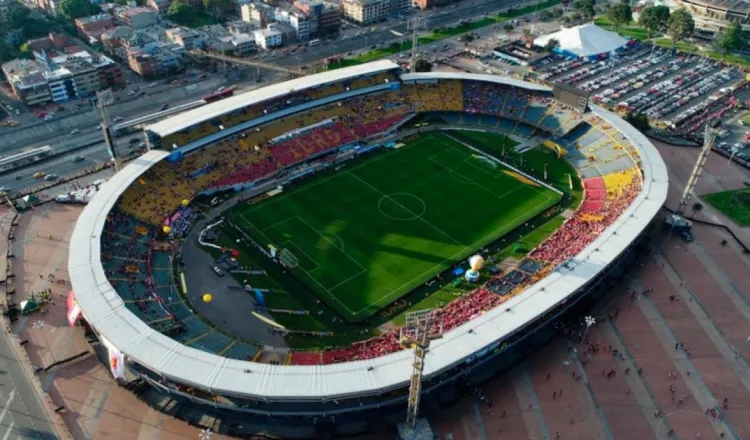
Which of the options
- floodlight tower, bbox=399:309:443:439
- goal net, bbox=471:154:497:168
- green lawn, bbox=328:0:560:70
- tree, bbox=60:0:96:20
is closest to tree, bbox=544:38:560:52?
green lawn, bbox=328:0:560:70

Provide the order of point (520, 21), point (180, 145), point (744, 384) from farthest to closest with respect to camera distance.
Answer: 1. point (520, 21)
2. point (180, 145)
3. point (744, 384)

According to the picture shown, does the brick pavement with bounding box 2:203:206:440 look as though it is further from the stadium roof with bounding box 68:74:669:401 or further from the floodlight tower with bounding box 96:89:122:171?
the floodlight tower with bounding box 96:89:122:171

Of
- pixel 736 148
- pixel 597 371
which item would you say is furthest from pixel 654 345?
pixel 736 148

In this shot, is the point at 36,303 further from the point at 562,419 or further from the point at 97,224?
the point at 562,419

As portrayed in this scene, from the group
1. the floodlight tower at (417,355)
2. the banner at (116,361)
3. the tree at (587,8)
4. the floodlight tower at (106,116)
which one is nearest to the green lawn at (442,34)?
the tree at (587,8)

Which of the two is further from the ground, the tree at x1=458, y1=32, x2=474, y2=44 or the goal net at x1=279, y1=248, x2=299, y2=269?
the tree at x1=458, y1=32, x2=474, y2=44

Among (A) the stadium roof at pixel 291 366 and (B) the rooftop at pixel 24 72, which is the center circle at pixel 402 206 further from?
(B) the rooftop at pixel 24 72
